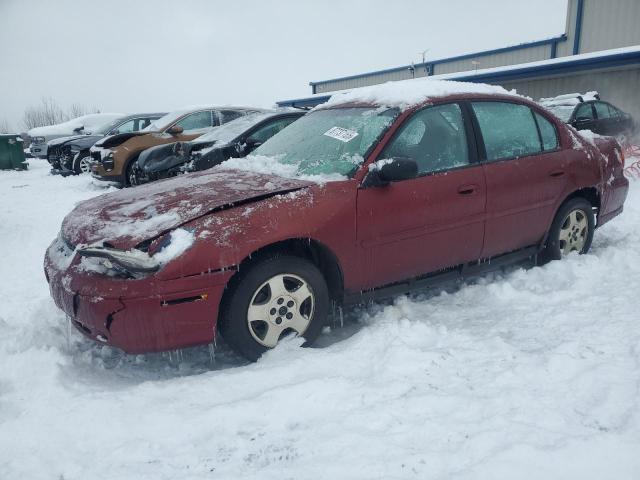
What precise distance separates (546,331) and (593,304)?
1.86ft

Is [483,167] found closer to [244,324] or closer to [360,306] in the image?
[360,306]

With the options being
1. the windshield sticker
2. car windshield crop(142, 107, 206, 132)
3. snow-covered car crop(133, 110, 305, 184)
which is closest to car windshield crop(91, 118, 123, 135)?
car windshield crop(142, 107, 206, 132)

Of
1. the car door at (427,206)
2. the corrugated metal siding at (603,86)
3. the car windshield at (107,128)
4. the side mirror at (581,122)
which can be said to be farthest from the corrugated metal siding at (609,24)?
the car door at (427,206)

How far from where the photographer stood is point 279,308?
2.83 metres

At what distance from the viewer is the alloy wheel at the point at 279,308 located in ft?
9.06

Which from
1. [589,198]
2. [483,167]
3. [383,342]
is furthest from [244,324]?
[589,198]

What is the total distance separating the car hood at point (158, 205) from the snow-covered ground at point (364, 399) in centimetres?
75

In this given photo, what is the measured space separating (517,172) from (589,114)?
349 inches

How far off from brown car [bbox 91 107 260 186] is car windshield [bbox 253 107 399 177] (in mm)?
4471

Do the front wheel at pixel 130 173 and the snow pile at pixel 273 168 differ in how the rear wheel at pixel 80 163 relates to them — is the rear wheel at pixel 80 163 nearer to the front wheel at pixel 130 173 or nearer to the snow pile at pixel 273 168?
the front wheel at pixel 130 173

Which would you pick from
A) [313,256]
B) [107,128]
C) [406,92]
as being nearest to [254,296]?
[313,256]

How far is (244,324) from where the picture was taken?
2.71m

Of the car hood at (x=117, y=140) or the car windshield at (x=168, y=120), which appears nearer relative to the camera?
the car hood at (x=117, y=140)

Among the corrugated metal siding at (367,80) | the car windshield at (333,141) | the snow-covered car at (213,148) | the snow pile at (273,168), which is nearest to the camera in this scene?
the snow pile at (273,168)
